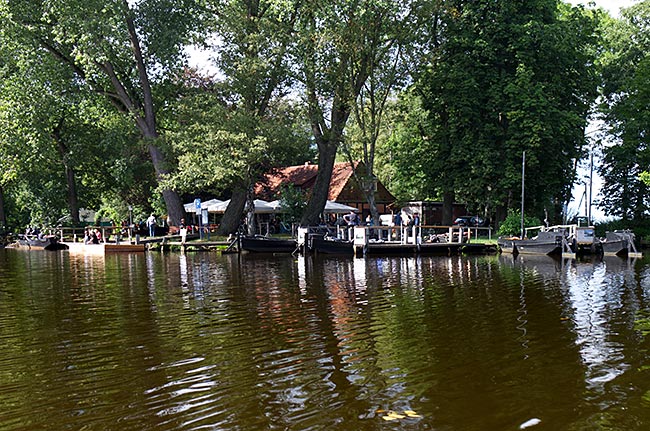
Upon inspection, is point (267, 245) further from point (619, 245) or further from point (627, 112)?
point (627, 112)

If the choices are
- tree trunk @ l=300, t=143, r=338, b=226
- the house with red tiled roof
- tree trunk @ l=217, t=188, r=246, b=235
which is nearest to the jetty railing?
tree trunk @ l=300, t=143, r=338, b=226

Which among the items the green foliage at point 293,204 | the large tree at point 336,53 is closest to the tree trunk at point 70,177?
the green foliage at point 293,204

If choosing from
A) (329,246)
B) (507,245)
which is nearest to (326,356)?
(329,246)

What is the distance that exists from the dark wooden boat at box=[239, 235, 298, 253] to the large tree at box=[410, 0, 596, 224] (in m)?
12.6

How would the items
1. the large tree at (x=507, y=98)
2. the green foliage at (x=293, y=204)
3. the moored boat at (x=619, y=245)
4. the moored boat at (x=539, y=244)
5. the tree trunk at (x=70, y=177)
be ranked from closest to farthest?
the moored boat at (x=619, y=245) → the moored boat at (x=539, y=244) → the large tree at (x=507, y=98) → the green foliage at (x=293, y=204) → the tree trunk at (x=70, y=177)

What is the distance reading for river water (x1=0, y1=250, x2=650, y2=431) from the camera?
6531 millimetres

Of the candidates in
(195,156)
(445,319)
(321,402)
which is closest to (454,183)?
(195,156)

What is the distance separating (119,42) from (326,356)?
30.3 m

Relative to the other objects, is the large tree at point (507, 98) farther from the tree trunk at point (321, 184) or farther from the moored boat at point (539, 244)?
the tree trunk at point (321, 184)

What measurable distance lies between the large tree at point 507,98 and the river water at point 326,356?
19.9m

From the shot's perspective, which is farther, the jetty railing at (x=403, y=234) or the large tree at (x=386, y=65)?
→ the large tree at (x=386, y=65)

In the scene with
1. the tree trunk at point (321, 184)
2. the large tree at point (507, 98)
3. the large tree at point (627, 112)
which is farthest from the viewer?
the large tree at point (627, 112)

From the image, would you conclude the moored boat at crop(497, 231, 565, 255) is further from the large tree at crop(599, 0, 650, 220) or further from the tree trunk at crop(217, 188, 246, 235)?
the tree trunk at crop(217, 188, 246, 235)

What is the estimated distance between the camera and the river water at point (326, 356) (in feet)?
21.4
